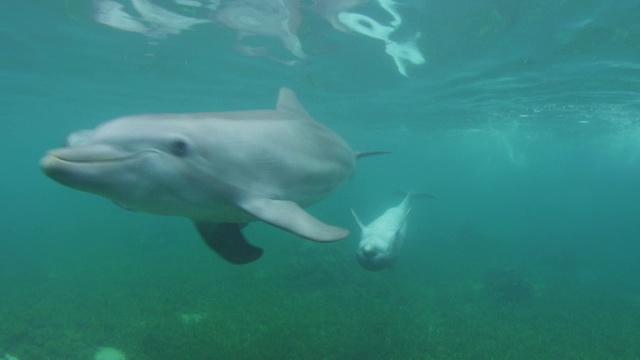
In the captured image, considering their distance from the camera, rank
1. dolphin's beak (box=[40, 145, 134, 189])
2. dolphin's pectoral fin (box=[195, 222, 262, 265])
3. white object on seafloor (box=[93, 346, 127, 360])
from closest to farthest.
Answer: dolphin's beak (box=[40, 145, 134, 189])
dolphin's pectoral fin (box=[195, 222, 262, 265])
white object on seafloor (box=[93, 346, 127, 360])

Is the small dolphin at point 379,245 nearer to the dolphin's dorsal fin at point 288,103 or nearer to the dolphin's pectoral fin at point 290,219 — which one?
the dolphin's dorsal fin at point 288,103

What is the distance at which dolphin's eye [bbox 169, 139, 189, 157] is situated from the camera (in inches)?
100

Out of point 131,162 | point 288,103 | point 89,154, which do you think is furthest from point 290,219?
point 288,103

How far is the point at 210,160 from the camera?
273cm

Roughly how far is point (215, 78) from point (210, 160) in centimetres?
1853

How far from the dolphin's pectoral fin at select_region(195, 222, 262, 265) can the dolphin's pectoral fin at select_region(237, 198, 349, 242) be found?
2.77 ft

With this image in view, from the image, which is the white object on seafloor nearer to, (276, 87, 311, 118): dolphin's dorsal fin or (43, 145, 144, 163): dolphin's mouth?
(276, 87, 311, 118): dolphin's dorsal fin

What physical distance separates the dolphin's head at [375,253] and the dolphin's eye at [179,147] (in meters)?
5.90

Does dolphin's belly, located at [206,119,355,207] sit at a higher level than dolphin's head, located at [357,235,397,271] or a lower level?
higher

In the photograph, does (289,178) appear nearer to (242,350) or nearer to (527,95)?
(242,350)

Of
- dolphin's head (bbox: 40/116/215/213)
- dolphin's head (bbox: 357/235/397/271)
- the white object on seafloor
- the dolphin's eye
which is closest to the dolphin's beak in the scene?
dolphin's head (bbox: 40/116/215/213)

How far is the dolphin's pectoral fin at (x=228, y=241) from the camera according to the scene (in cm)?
356

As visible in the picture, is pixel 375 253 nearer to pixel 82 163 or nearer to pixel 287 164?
pixel 287 164

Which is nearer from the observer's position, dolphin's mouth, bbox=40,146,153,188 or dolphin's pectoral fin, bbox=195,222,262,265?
dolphin's mouth, bbox=40,146,153,188
